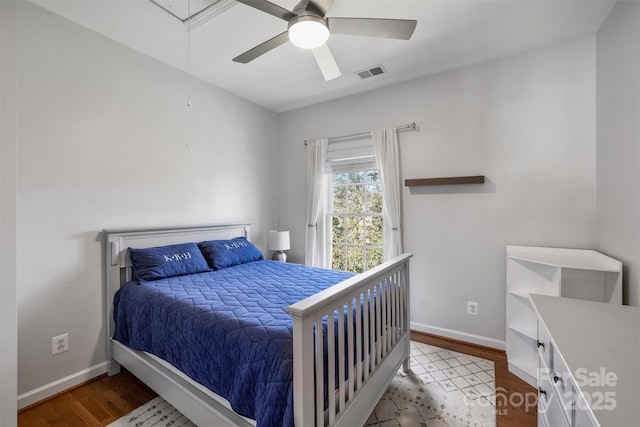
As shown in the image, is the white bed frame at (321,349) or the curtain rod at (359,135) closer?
the white bed frame at (321,349)

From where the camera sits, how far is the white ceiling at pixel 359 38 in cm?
191

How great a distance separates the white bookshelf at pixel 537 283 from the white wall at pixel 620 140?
0.12 metres

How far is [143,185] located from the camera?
2492mm

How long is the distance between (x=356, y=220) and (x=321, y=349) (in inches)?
91.5

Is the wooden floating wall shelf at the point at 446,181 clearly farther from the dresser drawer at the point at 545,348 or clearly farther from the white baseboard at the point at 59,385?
the white baseboard at the point at 59,385

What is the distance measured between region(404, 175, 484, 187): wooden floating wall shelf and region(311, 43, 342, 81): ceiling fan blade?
4.53 feet

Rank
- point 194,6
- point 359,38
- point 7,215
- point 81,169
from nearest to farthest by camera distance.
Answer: point 7,215 < point 194,6 < point 81,169 < point 359,38

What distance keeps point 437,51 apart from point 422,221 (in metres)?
1.59

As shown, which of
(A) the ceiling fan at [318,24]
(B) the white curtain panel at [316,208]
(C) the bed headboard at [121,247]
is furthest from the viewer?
(B) the white curtain panel at [316,208]

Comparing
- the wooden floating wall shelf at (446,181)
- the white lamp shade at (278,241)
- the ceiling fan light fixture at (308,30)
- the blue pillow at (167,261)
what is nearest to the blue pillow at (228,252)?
the blue pillow at (167,261)

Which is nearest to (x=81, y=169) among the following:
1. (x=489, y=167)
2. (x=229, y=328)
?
(x=229, y=328)

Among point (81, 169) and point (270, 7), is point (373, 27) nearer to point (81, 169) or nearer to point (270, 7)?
point (270, 7)

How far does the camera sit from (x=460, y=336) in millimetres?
2709

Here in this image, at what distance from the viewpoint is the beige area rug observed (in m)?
1.69
